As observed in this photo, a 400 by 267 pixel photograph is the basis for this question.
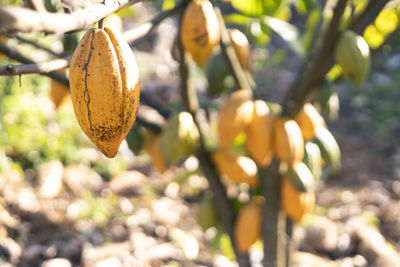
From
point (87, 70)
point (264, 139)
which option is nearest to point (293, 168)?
point (264, 139)

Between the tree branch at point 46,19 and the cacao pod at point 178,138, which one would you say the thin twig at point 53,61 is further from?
the cacao pod at point 178,138

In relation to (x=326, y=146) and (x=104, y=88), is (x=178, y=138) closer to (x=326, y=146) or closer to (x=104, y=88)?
(x=326, y=146)

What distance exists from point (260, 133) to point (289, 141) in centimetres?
8

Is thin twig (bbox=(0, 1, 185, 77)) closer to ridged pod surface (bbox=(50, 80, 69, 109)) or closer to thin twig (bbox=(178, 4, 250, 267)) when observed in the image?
ridged pod surface (bbox=(50, 80, 69, 109))

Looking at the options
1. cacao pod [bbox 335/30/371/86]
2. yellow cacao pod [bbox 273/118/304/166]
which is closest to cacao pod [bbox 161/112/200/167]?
yellow cacao pod [bbox 273/118/304/166]

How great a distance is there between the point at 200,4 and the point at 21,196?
173cm

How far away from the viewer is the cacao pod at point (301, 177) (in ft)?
4.41

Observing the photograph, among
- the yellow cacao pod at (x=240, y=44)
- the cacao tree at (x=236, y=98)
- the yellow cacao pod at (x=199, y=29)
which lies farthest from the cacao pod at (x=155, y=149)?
the yellow cacao pod at (x=199, y=29)

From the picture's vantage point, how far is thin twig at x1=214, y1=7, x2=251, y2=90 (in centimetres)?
128

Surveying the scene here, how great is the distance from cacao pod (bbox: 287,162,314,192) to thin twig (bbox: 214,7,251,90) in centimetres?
29

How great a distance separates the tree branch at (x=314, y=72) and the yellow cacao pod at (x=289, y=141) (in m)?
0.08

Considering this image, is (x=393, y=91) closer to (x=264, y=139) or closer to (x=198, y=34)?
(x=264, y=139)

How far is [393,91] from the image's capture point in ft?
14.5

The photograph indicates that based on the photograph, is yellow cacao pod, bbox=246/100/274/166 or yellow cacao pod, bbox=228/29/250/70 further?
yellow cacao pod, bbox=228/29/250/70
